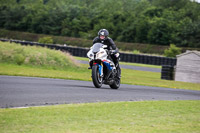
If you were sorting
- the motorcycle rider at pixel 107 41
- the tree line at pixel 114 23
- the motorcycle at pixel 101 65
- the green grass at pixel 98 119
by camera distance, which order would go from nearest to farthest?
1. the green grass at pixel 98 119
2. the motorcycle at pixel 101 65
3. the motorcycle rider at pixel 107 41
4. the tree line at pixel 114 23

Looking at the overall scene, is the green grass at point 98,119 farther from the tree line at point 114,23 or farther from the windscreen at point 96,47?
the tree line at point 114,23

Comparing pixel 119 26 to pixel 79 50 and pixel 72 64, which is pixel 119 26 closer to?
pixel 79 50

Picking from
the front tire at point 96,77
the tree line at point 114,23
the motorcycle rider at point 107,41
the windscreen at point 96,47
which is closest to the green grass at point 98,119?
the front tire at point 96,77

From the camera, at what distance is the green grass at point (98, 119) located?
21.3 ft

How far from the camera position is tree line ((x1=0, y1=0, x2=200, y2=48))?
65125 millimetres

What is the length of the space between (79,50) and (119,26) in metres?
32.8

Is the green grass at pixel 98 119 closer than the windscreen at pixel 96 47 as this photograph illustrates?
Yes

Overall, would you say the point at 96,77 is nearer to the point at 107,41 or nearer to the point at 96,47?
the point at 96,47

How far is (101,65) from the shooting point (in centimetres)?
1325

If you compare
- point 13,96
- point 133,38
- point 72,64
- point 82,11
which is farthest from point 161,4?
point 13,96

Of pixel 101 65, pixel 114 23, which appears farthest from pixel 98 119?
pixel 114 23

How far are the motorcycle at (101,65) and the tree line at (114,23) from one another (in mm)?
49658

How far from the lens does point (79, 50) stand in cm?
4262

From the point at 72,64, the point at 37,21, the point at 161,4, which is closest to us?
the point at 72,64
